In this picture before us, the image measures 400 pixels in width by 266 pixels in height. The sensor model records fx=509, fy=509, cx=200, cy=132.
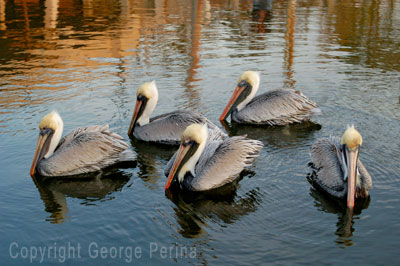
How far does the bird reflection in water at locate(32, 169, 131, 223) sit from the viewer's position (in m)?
4.77

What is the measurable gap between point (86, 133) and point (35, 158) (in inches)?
23.3

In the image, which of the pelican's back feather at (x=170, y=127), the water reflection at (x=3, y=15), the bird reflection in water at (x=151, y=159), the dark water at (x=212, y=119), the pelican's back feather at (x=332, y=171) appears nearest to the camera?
the dark water at (x=212, y=119)

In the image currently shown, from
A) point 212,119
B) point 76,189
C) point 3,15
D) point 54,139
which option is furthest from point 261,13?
point 76,189

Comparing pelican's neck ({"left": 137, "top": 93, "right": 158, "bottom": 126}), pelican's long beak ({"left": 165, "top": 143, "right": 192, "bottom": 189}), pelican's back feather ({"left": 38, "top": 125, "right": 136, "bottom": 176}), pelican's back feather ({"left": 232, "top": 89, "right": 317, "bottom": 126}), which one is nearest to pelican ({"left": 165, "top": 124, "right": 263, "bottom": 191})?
pelican's long beak ({"left": 165, "top": 143, "right": 192, "bottom": 189})

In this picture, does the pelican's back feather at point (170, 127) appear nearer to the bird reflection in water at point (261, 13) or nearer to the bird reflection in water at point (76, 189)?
the bird reflection in water at point (76, 189)

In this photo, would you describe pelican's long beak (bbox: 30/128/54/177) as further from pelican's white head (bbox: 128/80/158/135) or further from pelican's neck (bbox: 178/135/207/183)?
pelican's neck (bbox: 178/135/207/183)

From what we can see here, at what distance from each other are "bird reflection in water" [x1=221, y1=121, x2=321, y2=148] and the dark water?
4 cm

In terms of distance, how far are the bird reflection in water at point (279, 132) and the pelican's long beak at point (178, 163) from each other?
1.49 metres

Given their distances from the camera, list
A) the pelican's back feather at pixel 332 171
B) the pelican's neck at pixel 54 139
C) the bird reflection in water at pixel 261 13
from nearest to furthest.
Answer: the pelican's back feather at pixel 332 171 < the pelican's neck at pixel 54 139 < the bird reflection in water at pixel 261 13

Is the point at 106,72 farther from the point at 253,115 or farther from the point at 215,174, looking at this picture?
the point at 215,174

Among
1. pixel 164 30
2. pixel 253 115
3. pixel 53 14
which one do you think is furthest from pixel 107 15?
pixel 253 115

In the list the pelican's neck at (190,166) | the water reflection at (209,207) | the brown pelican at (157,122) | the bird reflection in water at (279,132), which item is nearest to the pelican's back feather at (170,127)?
the brown pelican at (157,122)

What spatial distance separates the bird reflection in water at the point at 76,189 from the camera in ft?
15.6

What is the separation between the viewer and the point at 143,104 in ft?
21.5
